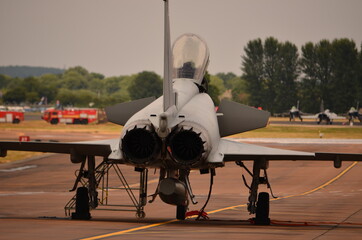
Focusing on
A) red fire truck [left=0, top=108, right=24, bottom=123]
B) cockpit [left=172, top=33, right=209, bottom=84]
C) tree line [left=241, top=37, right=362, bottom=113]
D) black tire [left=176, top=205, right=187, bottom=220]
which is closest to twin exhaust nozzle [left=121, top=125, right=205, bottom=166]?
black tire [left=176, top=205, right=187, bottom=220]

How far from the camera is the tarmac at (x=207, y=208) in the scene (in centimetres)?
1667

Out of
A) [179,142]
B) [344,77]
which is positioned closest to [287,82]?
[344,77]

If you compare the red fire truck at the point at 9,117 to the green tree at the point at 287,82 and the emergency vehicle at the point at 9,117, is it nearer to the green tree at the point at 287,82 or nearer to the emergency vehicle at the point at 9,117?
the emergency vehicle at the point at 9,117

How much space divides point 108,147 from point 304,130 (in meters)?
90.7

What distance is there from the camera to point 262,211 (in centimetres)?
2053

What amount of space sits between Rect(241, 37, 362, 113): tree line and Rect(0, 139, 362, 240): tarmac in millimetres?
103662

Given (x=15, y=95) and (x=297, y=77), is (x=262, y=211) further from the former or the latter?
(x=15, y=95)

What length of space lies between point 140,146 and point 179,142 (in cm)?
90

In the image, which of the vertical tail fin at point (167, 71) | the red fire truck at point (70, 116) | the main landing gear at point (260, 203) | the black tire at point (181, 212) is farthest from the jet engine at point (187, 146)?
the red fire truck at point (70, 116)

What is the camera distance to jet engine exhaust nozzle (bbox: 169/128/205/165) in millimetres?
17625

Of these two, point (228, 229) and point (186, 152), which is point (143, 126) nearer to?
point (186, 152)

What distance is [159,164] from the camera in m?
18.1

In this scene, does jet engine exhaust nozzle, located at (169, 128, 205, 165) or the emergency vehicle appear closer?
jet engine exhaust nozzle, located at (169, 128, 205, 165)

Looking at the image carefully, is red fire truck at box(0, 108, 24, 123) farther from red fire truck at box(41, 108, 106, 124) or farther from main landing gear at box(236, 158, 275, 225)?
main landing gear at box(236, 158, 275, 225)
